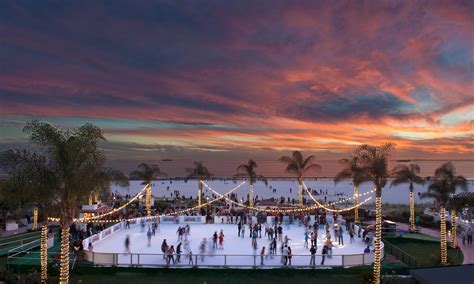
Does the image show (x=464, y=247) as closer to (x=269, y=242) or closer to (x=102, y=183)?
(x=269, y=242)

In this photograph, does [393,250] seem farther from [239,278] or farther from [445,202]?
[239,278]

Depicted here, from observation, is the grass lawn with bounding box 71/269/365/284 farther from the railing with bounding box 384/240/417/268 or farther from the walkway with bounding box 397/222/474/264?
the walkway with bounding box 397/222/474/264

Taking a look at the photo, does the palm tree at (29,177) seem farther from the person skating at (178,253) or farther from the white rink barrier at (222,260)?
the person skating at (178,253)

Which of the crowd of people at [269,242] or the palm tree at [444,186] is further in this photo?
the palm tree at [444,186]

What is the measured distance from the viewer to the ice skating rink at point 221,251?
24.2 metres

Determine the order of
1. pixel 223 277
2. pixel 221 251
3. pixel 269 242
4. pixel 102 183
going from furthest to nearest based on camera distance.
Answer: pixel 269 242 < pixel 221 251 < pixel 223 277 < pixel 102 183

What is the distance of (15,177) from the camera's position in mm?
18547

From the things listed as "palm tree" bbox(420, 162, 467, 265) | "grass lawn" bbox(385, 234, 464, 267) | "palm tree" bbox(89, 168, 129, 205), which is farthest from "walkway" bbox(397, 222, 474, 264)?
"palm tree" bbox(89, 168, 129, 205)

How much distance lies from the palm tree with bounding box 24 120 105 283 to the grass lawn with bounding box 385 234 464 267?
67.0 feet

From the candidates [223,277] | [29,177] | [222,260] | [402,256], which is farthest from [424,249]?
[29,177]

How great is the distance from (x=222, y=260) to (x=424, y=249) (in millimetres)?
16821

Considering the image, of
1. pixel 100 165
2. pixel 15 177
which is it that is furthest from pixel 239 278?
pixel 15 177

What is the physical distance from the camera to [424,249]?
105 feet

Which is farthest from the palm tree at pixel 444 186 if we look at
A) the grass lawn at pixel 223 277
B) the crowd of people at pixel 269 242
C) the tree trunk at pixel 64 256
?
the tree trunk at pixel 64 256
